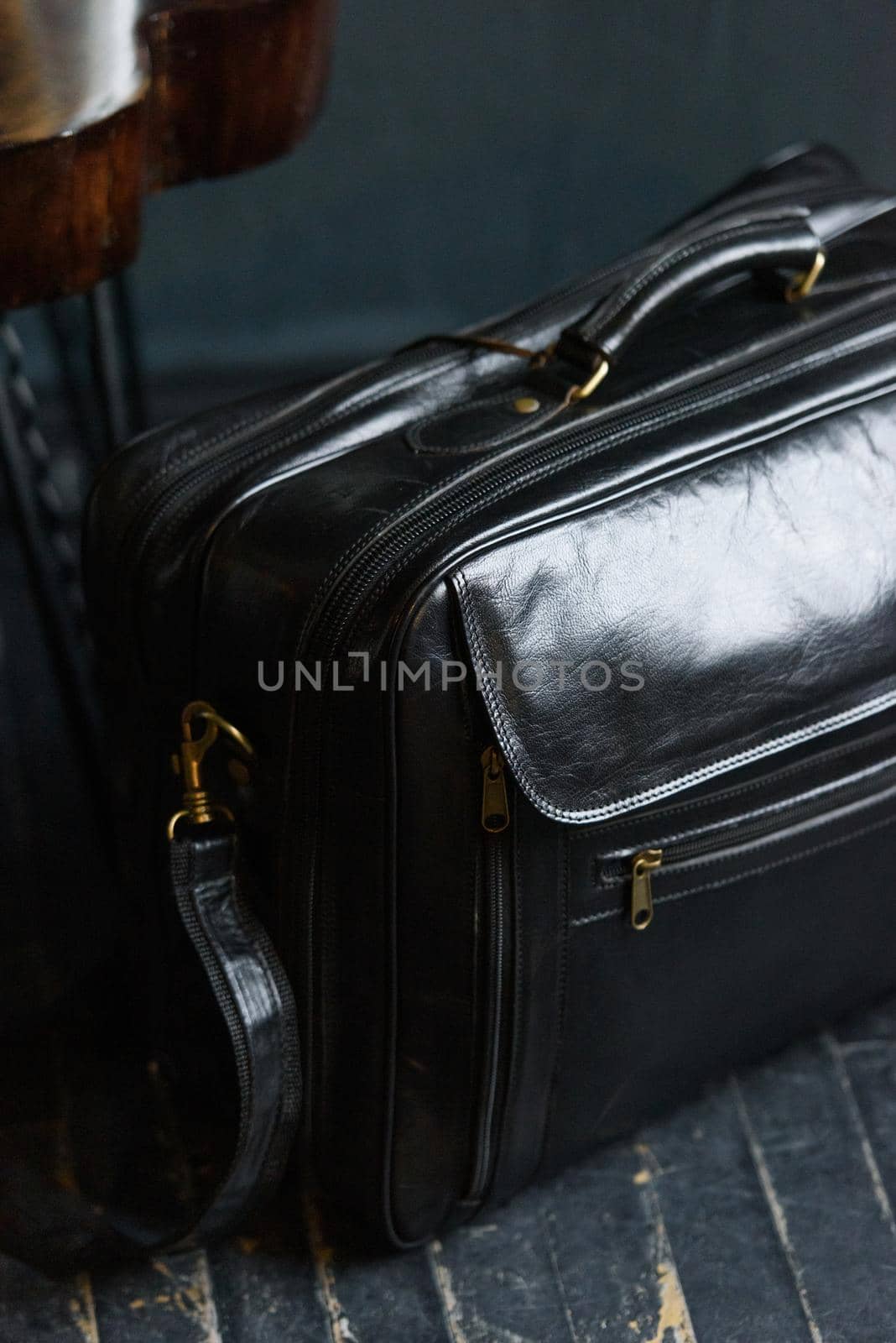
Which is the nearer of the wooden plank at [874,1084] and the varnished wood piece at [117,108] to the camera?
the varnished wood piece at [117,108]

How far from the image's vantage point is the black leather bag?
781 mm

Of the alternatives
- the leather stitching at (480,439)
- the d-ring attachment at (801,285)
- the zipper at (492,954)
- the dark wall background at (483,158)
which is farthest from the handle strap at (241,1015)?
the dark wall background at (483,158)

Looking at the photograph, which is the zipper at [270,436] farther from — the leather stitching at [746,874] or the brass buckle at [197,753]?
the leather stitching at [746,874]

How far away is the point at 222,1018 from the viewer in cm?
87

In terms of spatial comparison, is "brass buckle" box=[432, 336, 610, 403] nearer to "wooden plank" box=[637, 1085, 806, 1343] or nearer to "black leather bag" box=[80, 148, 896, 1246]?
"black leather bag" box=[80, 148, 896, 1246]

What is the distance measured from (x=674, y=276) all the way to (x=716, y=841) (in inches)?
13.1

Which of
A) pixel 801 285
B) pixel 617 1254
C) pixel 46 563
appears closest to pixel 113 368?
pixel 46 563

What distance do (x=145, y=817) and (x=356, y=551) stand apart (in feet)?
0.86

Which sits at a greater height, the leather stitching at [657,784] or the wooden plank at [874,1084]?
the leather stitching at [657,784]

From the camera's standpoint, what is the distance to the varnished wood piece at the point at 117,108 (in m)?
0.80

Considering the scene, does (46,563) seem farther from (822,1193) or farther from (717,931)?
(822,1193)

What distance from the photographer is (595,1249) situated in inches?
36.7

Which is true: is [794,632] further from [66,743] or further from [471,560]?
[66,743]

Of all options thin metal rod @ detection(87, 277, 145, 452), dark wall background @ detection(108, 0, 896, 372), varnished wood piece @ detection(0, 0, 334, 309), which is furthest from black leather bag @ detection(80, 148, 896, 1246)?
dark wall background @ detection(108, 0, 896, 372)
